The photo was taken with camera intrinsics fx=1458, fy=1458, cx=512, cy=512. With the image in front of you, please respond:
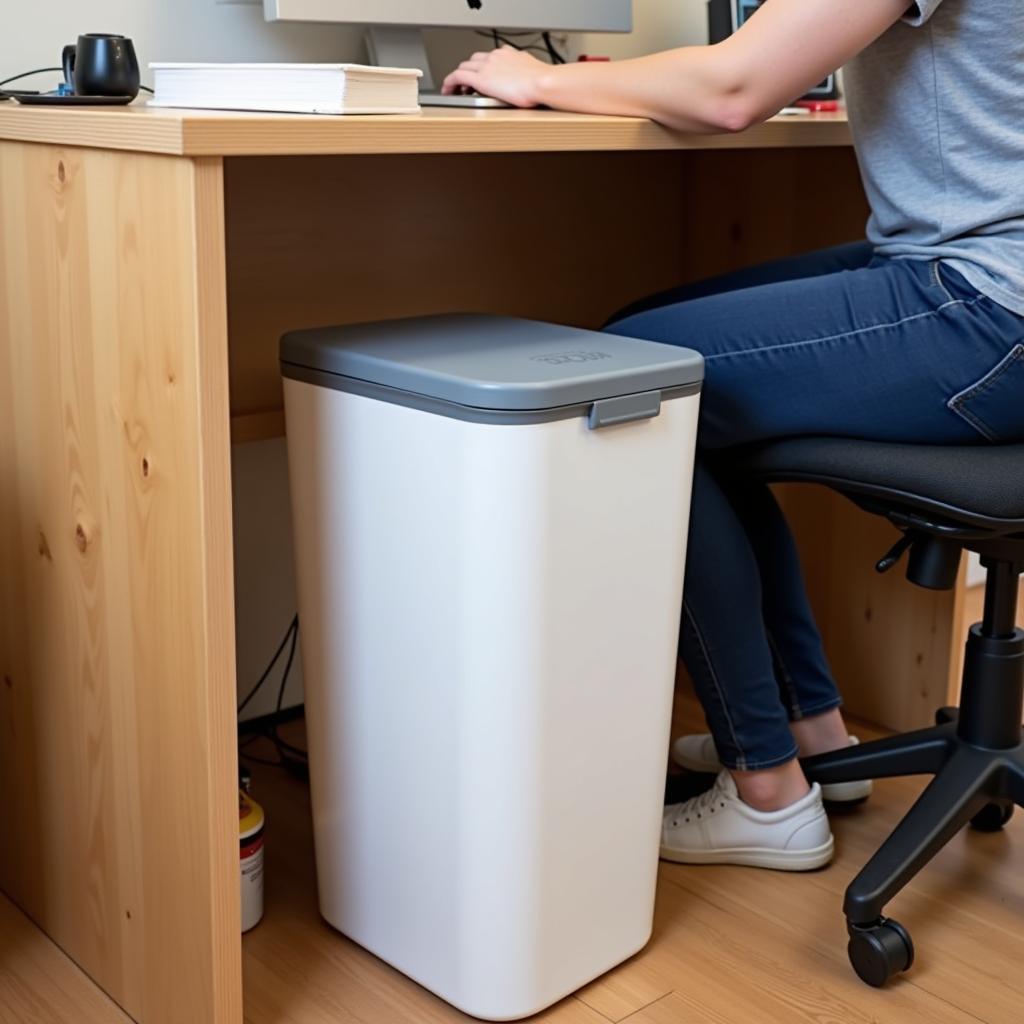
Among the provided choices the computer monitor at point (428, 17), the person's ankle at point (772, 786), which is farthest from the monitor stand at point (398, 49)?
the person's ankle at point (772, 786)

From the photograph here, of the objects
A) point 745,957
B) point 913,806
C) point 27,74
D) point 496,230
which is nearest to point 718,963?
point 745,957

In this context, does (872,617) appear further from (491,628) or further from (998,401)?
(491,628)

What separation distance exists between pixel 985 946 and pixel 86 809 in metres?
0.87

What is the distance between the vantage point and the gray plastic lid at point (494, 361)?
1109mm

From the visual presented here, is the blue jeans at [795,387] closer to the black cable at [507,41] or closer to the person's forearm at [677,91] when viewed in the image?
the person's forearm at [677,91]

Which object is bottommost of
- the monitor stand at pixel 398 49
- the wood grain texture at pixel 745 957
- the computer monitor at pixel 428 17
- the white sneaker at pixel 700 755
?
the wood grain texture at pixel 745 957

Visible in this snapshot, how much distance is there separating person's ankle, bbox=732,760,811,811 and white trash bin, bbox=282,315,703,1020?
205mm

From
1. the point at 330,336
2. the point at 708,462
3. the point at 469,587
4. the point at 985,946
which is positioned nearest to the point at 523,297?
the point at 708,462

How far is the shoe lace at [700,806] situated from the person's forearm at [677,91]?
693 millimetres

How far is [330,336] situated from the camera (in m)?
1.26

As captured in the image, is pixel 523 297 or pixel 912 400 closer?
pixel 912 400

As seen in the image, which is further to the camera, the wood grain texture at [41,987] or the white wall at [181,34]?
the white wall at [181,34]

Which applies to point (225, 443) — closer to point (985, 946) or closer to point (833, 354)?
point (833, 354)

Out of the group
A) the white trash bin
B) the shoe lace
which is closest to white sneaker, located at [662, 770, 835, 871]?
the shoe lace
